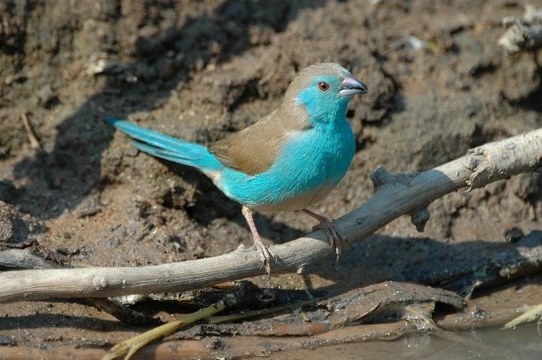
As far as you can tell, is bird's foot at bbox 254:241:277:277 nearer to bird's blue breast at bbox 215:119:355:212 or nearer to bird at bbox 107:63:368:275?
bird at bbox 107:63:368:275

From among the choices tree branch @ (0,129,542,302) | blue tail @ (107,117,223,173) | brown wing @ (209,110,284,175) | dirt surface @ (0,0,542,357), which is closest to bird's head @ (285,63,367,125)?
brown wing @ (209,110,284,175)

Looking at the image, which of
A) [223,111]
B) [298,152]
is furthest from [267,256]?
[223,111]

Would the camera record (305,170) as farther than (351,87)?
No

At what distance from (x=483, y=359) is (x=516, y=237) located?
4.17 ft

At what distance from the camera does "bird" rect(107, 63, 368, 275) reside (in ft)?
17.8

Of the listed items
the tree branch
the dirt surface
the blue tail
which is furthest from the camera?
the dirt surface

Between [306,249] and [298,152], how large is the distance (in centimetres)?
58

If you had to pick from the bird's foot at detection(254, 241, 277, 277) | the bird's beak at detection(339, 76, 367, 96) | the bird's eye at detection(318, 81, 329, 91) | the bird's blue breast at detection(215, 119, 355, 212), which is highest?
the bird's eye at detection(318, 81, 329, 91)

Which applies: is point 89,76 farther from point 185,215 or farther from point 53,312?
point 53,312

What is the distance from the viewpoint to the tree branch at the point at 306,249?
4617 mm

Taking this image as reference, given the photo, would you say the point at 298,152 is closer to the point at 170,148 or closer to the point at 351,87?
the point at 351,87

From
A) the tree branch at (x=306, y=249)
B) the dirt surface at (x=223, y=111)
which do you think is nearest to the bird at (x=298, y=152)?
the tree branch at (x=306, y=249)

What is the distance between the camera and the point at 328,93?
18.2 ft

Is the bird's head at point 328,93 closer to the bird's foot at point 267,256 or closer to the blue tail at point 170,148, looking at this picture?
the blue tail at point 170,148
